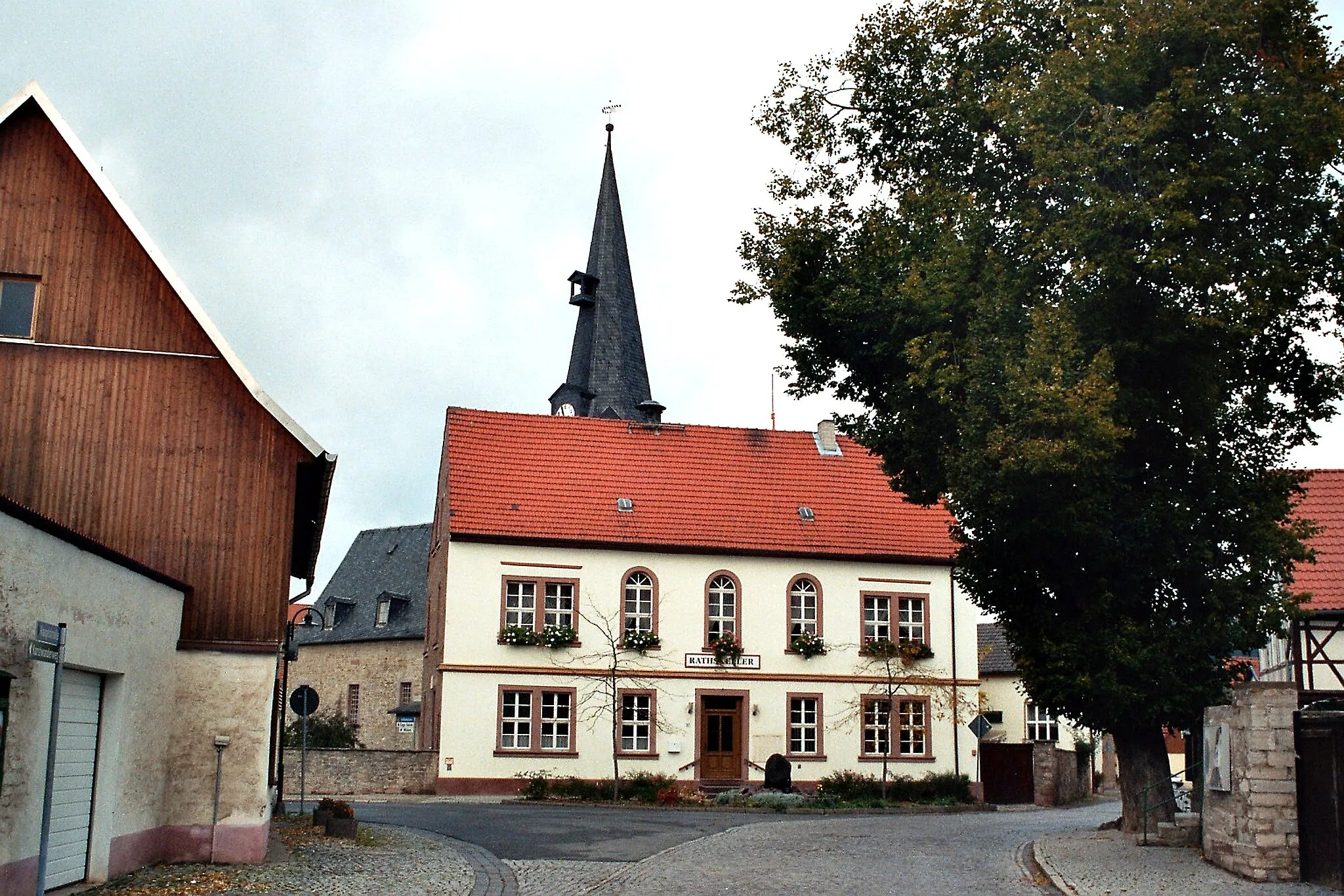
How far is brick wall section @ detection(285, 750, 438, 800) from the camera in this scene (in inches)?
1265

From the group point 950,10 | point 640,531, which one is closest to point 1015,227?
point 950,10

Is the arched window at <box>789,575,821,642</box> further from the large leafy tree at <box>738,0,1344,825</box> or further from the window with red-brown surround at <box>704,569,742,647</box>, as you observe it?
the large leafy tree at <box>738,0,1344,825</box>

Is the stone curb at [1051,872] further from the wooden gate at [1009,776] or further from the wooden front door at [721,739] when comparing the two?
the wooden gate at [1009,776]

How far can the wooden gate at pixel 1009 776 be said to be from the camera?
1421 inches

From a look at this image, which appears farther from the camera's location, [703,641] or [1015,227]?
[703,641]

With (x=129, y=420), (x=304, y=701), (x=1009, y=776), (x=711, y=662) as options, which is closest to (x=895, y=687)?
(x=1009, y=776)

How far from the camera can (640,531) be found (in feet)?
112

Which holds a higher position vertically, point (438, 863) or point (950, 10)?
point (950, 10)

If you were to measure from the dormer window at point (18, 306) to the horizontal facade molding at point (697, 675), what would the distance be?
1758 cm

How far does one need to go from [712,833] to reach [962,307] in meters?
8.59

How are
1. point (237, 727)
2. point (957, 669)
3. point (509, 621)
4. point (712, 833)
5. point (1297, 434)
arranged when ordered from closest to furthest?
point (237, 727), point (1297, 434), point (712, 833), point (509, 621), point (957, 669)

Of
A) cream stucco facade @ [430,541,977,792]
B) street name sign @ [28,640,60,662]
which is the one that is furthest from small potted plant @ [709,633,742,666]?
street name sign @ [28,640,60,662]

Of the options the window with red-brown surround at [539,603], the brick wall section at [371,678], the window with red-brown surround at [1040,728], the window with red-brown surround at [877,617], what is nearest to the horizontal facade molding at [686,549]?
the window with red-brown surround at [877,617]

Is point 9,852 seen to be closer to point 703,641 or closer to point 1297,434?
point 1297,434
